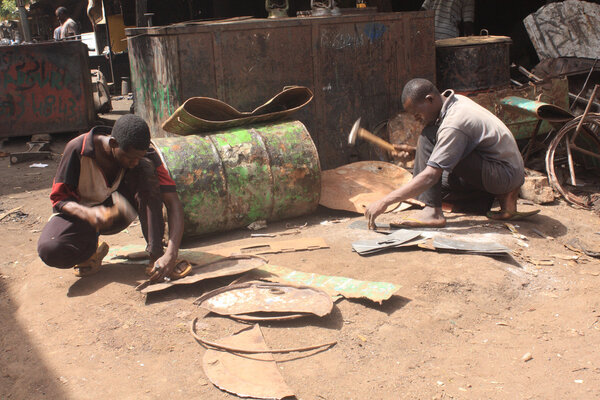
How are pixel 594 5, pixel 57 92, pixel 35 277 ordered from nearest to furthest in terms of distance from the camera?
1. pixel 35 277
2. pixel 594 5
3. pixel 57 92

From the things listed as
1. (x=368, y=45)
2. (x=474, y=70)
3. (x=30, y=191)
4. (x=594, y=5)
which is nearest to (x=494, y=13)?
(x=594, y=5)

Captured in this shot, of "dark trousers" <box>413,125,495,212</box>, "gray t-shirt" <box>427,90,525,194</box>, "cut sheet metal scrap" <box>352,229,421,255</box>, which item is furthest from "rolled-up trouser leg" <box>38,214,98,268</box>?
"dark trousers" <box>413,125,495,212</box>

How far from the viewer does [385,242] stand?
4191mm

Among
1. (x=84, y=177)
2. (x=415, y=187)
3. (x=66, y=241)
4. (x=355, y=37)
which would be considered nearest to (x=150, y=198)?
(x=84, y=177)

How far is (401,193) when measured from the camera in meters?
4.27

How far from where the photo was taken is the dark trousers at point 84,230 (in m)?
3.58

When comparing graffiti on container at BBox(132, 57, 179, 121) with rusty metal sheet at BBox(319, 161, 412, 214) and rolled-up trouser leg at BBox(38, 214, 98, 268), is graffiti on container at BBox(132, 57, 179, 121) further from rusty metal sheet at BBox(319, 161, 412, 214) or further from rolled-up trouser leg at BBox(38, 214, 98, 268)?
rolled-up trouser leg at BBox(38, 214, 98, 268)

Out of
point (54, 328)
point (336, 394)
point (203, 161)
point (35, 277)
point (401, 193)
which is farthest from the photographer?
point (203, 161)

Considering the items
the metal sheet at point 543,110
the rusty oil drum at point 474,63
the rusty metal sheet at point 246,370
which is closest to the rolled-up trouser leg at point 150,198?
the rusty metal sheet at point 246,370

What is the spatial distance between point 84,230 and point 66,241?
140 mm

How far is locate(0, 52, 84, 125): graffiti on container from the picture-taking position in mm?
8688

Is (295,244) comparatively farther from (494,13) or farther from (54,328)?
(494,13)

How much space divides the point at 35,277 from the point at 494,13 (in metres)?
9.37

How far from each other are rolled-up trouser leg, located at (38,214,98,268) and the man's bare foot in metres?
2.27
